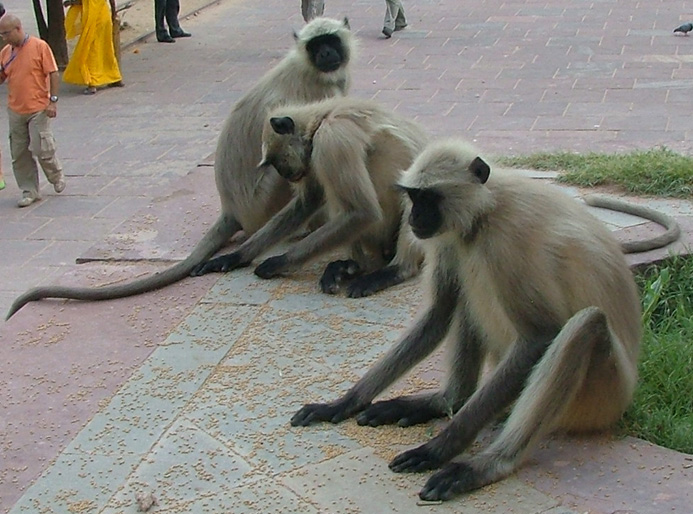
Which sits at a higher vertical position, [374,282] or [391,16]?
[374,282]

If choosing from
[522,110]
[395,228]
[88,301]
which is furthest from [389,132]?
[522,110]

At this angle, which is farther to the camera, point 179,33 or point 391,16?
point 179,33

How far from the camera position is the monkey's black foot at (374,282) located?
468cm

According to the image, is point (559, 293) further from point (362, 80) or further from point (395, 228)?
point (362, 80)

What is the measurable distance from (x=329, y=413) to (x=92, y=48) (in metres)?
7.78

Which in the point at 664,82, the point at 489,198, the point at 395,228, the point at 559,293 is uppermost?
the point at 489,198

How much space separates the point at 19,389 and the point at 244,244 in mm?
1496

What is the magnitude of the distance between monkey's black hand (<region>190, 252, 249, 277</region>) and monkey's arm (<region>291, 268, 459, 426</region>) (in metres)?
1.72

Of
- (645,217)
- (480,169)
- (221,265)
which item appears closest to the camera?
(480,169)

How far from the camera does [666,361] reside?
13.2ft

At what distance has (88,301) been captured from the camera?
16.1 ft

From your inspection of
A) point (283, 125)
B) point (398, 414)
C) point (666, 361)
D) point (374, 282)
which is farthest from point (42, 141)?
point (666, 361)

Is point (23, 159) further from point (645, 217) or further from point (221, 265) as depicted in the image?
point (645, 217)

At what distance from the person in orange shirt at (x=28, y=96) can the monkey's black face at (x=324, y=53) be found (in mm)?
2762
